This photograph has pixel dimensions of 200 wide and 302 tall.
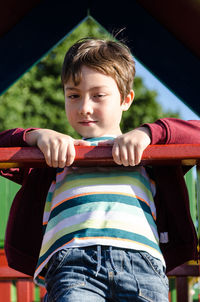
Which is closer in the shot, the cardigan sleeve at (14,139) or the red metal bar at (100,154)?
the red metal bar at (100,154)

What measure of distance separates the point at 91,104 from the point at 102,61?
213mm

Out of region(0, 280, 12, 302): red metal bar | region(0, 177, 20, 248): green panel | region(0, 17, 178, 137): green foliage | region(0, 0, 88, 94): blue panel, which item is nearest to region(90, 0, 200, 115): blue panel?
region(0, 0, 88, 94): blue panel

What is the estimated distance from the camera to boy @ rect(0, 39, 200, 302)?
70.2 inches

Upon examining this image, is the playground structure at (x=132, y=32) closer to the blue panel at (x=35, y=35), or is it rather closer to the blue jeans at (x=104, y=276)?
the blue panel at (x=35, y=35)

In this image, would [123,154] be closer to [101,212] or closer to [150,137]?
[150,137]

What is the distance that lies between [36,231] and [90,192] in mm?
430

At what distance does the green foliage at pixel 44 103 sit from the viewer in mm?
14344

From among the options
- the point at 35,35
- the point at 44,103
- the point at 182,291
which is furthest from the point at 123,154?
the point at 44,103

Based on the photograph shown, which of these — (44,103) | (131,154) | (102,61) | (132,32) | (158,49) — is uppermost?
(44,103)

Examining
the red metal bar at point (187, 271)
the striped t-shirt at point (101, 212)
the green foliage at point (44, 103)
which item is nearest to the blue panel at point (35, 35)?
the striped t-shirt at point (101, 212)

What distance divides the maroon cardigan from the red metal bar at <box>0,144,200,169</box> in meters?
0.14

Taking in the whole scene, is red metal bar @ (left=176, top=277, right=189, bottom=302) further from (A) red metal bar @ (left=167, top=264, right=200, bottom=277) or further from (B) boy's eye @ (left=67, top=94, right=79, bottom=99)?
(B) boy's eye @ (left=67, top=94, right=79, bottom=99)

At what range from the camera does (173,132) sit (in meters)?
1.87

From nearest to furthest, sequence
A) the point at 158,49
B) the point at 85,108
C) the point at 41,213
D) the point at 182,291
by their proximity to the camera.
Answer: the point at 85,108, the point at 41,213, the point at 158,49, the point at 182,291
